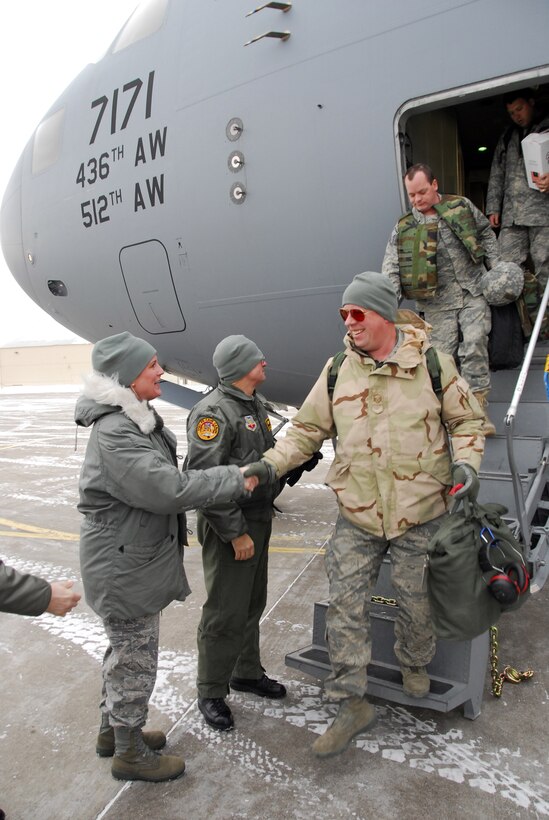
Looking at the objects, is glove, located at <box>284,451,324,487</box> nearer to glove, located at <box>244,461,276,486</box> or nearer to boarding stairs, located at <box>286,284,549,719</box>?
glove, located at <box>244,461,276,486</box>

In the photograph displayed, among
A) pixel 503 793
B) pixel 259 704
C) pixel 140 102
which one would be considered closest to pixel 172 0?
pixel 140 102

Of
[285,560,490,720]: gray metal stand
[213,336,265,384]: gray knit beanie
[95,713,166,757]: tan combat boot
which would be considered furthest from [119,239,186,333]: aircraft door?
[95,713,166,757]: tan combat boot

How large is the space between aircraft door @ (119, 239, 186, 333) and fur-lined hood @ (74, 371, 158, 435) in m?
2.73

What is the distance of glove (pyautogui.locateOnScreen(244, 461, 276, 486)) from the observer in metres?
2.72

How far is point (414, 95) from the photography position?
3.62m

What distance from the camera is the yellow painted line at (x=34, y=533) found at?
6508 mm

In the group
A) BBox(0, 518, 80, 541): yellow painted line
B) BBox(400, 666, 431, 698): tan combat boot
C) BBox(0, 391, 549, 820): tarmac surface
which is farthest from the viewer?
BBox(0, 518, 80, 541): yellow painted line

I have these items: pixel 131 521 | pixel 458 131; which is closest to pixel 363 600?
pixel 131 521

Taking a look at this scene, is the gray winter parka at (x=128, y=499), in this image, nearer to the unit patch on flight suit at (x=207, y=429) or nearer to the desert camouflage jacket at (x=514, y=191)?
the unit patch on flight suit at (x=207, y=429)

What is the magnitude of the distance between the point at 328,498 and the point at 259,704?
4992 mm

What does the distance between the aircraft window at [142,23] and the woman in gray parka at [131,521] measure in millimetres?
3848

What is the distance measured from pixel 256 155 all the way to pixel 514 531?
2897mm

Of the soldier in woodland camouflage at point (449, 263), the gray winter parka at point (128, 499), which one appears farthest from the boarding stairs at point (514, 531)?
the gray winter parka at point (128, 499)

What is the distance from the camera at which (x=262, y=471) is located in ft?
9.03
